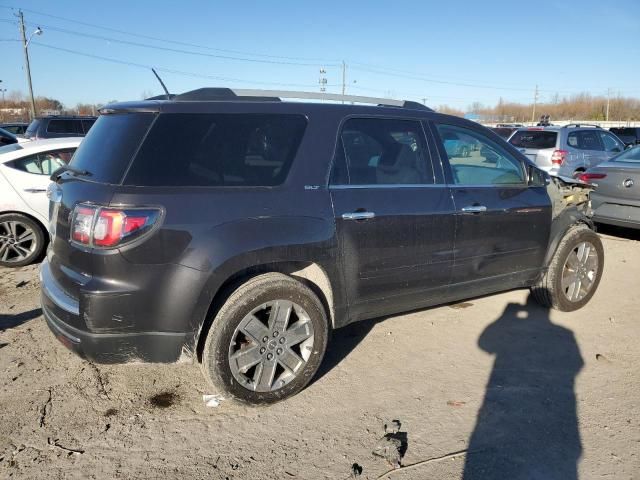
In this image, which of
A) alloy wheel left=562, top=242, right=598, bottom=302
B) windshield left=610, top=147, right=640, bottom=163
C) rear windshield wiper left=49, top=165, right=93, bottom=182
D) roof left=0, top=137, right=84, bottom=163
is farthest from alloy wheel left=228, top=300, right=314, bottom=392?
windshield left=610, top=147, right=640, bottom=163

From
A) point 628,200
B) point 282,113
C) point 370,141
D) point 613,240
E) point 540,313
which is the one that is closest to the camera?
point 282,113

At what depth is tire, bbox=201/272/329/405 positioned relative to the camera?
3.01 m

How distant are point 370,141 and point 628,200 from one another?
18.1 feet

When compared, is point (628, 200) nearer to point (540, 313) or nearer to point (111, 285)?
point (540, 313)

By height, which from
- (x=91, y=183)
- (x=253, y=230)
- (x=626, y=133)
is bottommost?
(x=253, y=230)

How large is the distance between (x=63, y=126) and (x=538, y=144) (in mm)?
12679

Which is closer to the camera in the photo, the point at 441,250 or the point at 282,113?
the point at 282,113

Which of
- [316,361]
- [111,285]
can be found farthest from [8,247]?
[316,361]

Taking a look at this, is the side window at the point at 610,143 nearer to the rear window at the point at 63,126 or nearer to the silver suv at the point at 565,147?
the silver suv at the point at 565,147

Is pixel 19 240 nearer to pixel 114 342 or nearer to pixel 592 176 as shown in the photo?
pixel 114 342

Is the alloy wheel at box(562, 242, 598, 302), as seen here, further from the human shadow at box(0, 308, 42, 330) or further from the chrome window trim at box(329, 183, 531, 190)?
the human shadow at box(0, 308, 42, 330)

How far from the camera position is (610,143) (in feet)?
41.3

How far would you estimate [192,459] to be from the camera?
2.74 m

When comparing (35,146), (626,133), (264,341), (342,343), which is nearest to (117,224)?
(264,341)
